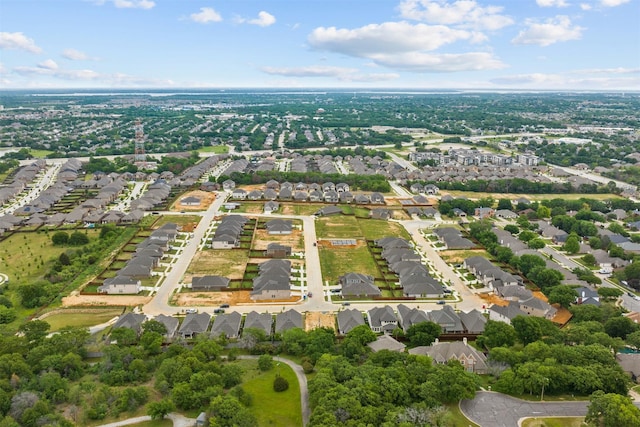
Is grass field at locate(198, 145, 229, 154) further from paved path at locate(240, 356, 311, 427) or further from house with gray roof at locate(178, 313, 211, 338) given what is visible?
paved path at locate(240, 356, 311, 427)

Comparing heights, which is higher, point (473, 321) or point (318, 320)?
point (473, 321)

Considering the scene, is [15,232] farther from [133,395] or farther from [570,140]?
[570,140]

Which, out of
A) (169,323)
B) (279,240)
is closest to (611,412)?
(169,323)

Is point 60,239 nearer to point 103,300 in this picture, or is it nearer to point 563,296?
point 103,300

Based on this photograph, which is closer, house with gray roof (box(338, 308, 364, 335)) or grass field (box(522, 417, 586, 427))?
grass field (box(522, 417, 586, 427))

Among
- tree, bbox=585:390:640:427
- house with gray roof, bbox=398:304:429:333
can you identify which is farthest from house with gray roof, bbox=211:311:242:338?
tree, bbox=585:390:640:427

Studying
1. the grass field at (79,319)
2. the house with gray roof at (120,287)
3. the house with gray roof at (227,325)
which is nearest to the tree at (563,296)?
the house with gray roof at (227,325)

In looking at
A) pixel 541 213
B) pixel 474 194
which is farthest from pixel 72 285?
pixel 474 194
